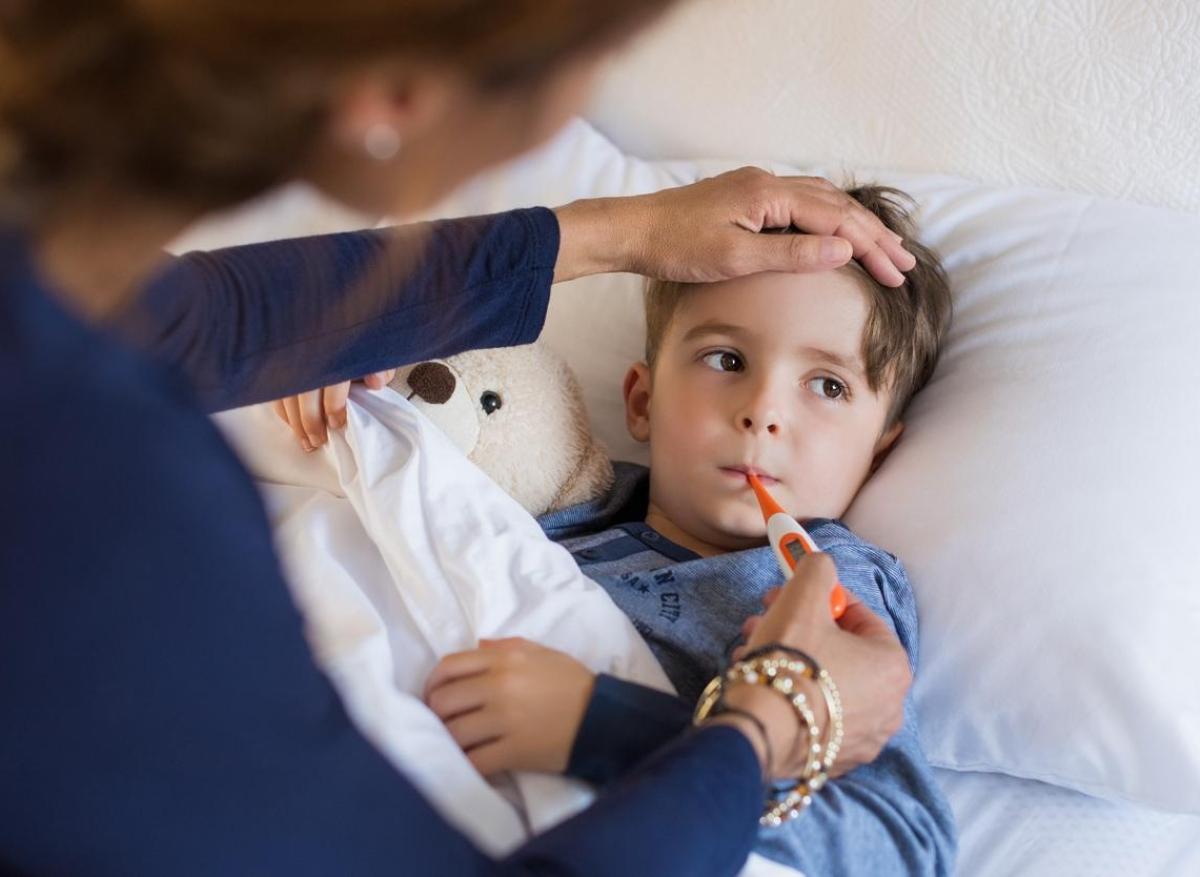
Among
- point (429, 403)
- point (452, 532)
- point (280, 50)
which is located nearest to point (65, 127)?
point (280, 50)

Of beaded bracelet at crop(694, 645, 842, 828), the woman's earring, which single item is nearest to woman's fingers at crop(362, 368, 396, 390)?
beaded bracelet at crop(694, 645, 842, 828)

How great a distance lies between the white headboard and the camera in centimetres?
150

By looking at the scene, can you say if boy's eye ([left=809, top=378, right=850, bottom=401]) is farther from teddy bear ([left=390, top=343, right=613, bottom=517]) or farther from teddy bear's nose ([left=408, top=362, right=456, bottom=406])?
teddy bear's nose ([left=408, top=362, right=456, bottom=406])

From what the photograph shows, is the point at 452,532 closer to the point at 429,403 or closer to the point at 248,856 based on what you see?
the point at 429,403

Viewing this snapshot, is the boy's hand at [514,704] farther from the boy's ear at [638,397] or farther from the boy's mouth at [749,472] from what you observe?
the boy's ear at [638,397]

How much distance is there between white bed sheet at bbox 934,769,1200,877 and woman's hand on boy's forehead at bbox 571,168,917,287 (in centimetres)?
50

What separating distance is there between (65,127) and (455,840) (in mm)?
373

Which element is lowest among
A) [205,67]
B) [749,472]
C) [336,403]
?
[749,472]

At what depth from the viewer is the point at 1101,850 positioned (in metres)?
1.13

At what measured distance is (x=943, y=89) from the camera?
1601 millimetres

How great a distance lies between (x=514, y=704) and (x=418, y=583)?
0.60 feet

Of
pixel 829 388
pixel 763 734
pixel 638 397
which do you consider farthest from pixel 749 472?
pixel 763 734

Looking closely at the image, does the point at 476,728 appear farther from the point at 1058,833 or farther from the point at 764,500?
the point at 1058,833

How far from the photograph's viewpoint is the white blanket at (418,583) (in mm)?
896
